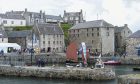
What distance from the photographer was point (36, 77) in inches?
2188

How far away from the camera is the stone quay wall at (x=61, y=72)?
50.7m

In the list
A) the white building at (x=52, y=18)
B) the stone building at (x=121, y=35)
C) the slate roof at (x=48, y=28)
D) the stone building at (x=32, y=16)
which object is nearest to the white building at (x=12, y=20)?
the stone building at (x=32, y=16)

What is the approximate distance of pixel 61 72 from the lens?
53375 millimetres

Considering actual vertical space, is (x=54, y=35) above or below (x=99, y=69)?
above

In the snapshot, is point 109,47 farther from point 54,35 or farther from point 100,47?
point 54,35

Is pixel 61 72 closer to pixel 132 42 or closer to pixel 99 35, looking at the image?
pixel 99 35

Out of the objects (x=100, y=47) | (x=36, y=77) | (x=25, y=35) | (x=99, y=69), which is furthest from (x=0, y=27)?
(x=99, y=69)

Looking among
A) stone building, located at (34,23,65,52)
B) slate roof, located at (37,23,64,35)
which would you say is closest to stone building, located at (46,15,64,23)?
A: stone building, located at (34,23,65,52)

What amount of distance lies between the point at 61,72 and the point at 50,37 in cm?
5377

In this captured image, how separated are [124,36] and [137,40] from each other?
13.6m

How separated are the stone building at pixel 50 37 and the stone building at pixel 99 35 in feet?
20.1

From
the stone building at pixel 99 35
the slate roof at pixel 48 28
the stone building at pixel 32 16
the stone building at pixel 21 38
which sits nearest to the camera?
the stone building at pixel 21 38

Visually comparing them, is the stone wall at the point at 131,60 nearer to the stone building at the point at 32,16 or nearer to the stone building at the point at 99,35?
the stone building at the point at 99,35

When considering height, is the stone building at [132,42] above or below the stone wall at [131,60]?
above
